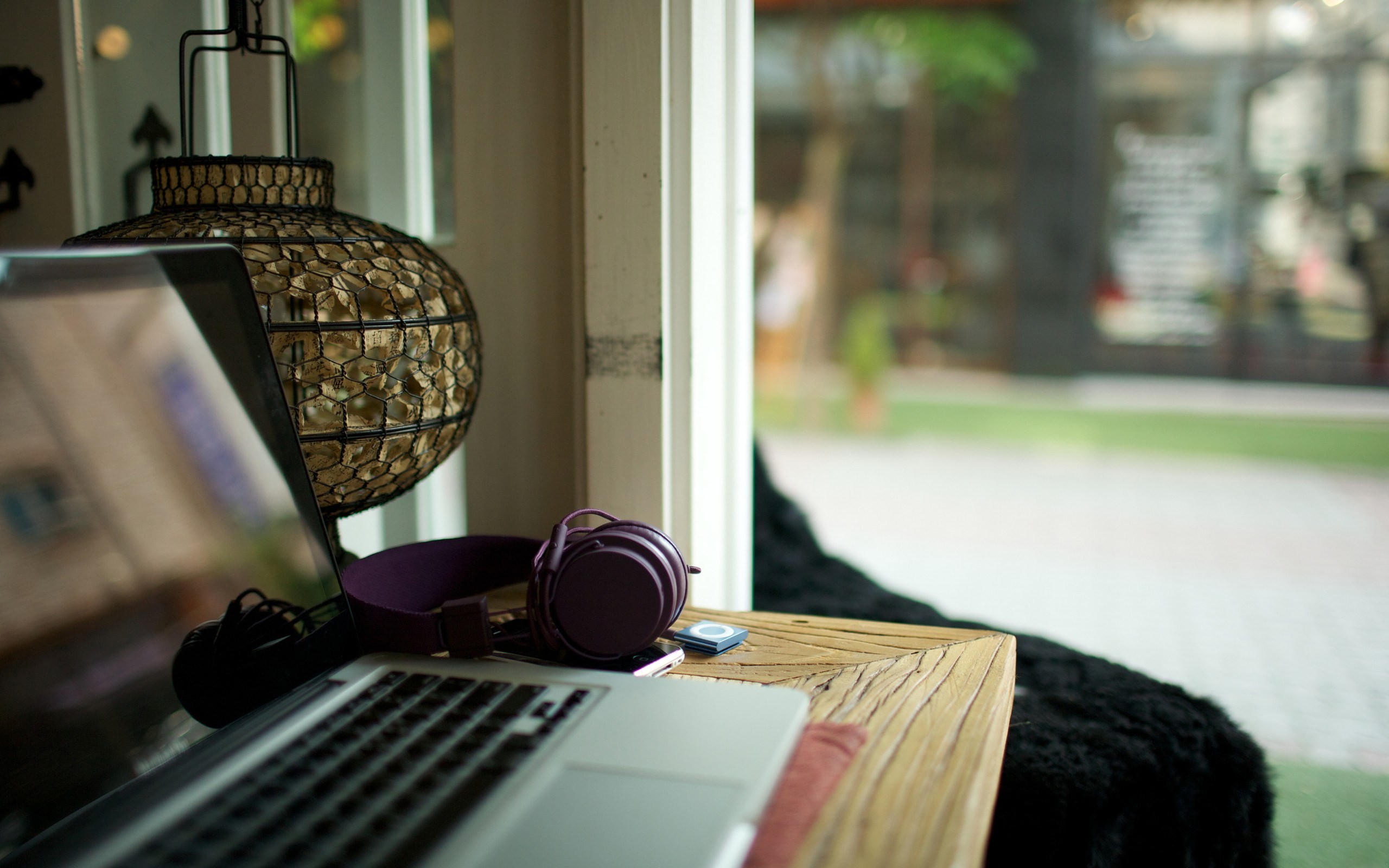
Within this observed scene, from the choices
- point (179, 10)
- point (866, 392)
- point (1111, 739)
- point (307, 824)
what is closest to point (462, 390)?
Answer: point (307, 824)

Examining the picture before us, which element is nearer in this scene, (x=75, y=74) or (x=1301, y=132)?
(x=75, y=74)

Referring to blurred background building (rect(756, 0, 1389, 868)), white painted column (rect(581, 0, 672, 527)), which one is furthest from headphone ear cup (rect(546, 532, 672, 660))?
blurred background building (rect(756, 0, 1389, 868))

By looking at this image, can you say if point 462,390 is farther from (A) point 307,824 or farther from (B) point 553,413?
(A) point 307,824

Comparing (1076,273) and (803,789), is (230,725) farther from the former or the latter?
(1076,273)

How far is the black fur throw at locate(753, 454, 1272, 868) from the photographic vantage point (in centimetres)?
95

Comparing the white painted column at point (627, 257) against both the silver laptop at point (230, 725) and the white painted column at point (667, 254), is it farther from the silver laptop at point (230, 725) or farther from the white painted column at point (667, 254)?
the silver laptop at point (230, 725)

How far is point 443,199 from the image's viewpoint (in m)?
1.32

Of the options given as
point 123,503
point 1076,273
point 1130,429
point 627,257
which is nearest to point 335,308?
point 123,503

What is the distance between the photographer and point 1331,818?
2047mm

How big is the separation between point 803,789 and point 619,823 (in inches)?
4.4

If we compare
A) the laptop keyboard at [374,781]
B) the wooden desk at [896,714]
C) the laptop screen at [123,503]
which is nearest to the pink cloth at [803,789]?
the wooden desk at [896,714]

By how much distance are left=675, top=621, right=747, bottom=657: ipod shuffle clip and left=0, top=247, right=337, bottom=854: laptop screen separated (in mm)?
Result: 270

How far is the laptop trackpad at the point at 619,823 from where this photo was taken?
449mm

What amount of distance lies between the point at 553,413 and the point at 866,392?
5476mm
